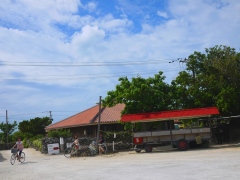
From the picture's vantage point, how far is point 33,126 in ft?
181

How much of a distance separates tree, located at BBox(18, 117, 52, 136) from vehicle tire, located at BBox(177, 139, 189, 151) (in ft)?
123

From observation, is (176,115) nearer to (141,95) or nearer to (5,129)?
(141,95)

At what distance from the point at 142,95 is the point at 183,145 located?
564cm

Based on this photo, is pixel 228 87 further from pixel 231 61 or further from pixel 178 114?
pixel 178 114

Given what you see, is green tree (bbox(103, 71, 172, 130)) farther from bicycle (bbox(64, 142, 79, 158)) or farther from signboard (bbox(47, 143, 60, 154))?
signboard (bbox(47, 143, 60, 154))

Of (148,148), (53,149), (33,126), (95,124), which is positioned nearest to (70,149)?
(53,149)

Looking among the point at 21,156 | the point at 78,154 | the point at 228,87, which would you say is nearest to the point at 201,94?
the point at 228,87

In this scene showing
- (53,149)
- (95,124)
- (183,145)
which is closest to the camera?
(183,145)

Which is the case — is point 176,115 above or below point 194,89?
below

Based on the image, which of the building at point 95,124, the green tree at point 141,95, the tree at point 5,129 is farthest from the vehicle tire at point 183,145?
the tree at point 5,129

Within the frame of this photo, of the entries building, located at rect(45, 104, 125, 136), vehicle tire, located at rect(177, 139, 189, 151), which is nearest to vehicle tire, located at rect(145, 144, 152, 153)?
vehicle tire, located at rect(177, 139, 189, 151)

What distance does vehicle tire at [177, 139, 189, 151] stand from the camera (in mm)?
22688

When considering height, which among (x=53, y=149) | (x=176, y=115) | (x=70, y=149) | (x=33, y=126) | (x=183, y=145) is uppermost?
(x=33, y=126)

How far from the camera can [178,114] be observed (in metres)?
23.4
